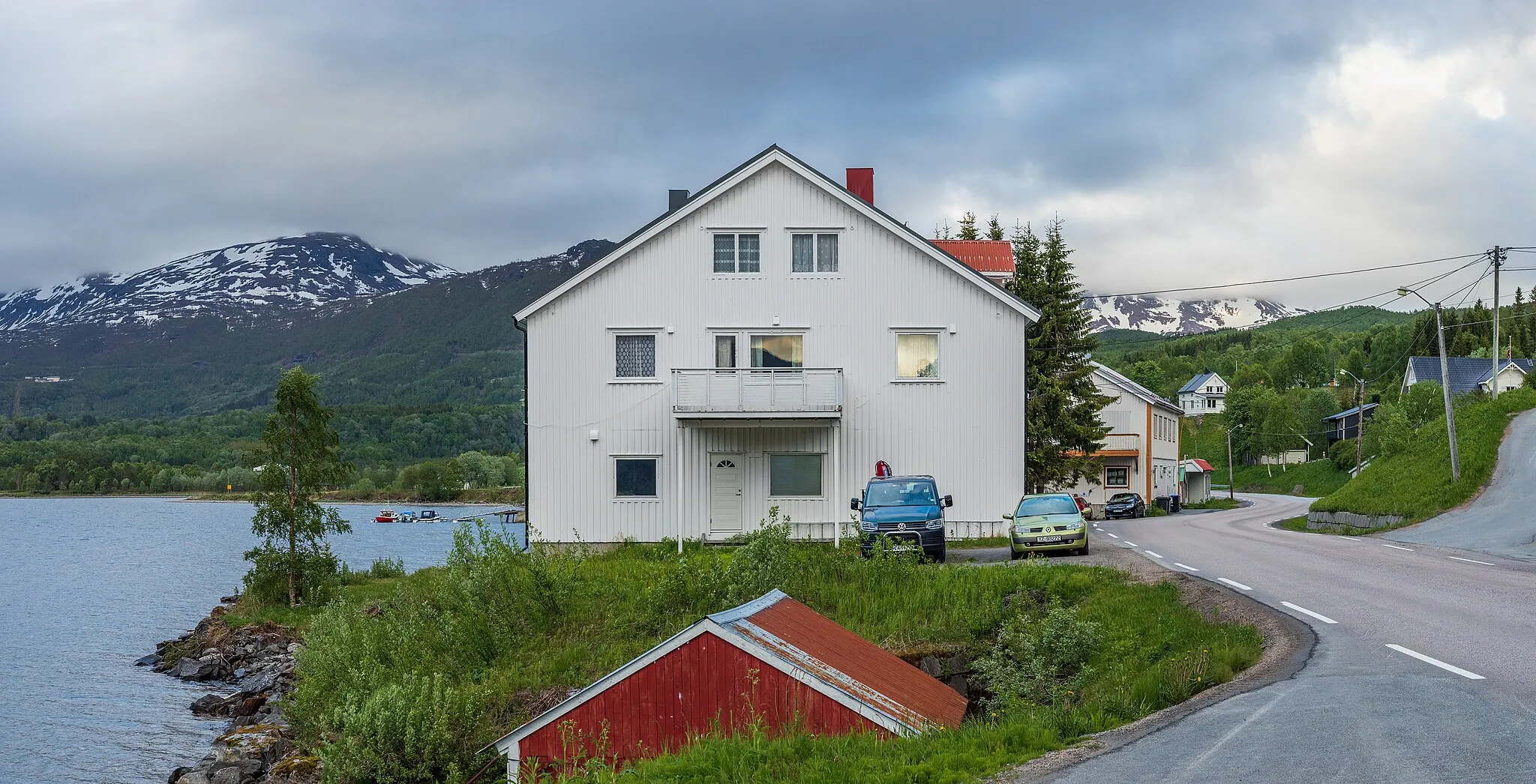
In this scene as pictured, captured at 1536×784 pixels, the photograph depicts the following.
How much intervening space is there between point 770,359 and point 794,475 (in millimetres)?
3296

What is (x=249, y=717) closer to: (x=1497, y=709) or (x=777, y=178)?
(x=777, y=178)

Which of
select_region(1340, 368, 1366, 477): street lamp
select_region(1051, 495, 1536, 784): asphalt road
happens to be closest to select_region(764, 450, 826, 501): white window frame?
select_region(1051, 495, 1536, 784): asphalt road

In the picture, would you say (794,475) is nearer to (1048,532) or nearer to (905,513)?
(905,513)

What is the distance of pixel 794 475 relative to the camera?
1288 inches

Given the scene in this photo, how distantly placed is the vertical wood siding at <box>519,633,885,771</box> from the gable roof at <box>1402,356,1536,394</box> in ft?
270

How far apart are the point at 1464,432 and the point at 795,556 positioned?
2875cm

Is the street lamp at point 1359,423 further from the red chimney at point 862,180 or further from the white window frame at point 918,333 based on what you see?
the red chimney at point 862,180

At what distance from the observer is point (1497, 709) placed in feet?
30.0

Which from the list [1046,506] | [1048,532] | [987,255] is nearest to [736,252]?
[1046,506]

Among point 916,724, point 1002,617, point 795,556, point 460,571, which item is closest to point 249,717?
point 460,571

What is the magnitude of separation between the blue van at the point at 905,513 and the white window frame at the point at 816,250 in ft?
23.9

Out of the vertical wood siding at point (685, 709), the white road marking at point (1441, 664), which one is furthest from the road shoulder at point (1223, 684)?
the vertical wood siding at point (685, 709)

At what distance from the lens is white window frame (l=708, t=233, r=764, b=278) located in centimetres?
3272

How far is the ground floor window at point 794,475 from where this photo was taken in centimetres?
3272
